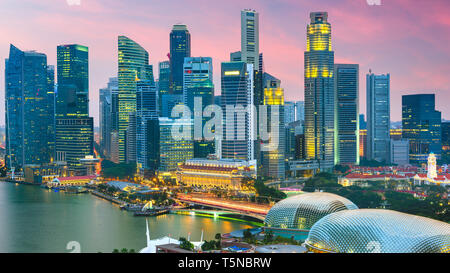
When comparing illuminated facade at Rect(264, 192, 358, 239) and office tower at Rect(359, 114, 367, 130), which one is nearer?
illuminated facade at Rect(264, 192, 358, 239)

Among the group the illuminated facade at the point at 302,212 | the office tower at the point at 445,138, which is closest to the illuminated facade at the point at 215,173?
the illuminated facade at the point at 302,212

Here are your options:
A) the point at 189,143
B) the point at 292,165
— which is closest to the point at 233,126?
the point at 189,143

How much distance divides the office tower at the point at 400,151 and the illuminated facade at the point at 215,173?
37.9 feet

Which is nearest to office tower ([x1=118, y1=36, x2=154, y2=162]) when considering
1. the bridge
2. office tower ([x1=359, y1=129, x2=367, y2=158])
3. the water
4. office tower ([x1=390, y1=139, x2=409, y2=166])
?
the water

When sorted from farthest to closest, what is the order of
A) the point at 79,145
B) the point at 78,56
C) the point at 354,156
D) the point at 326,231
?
the point at 78,56 → the point at 354,156 → the point at 79,145 → the point at 326,231

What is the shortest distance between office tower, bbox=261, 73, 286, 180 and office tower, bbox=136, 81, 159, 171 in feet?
16.2

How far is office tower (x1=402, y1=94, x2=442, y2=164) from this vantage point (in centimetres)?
2736

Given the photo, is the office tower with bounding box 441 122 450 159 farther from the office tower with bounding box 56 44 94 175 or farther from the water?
the water

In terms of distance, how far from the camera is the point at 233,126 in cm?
2069

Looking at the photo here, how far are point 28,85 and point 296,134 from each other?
14.6m

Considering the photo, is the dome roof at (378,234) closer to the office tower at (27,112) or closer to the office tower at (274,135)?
the office tower at (274,135)

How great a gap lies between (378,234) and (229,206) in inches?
324

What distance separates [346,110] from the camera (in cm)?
2736
